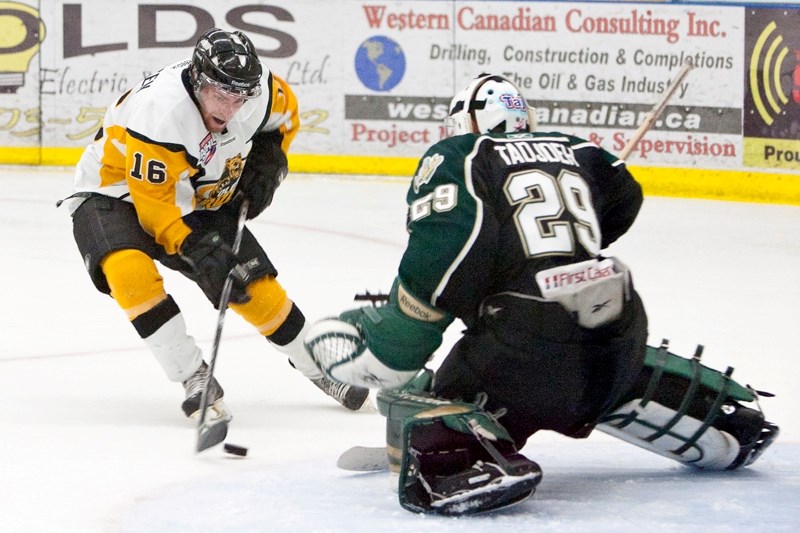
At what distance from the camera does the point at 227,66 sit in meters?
3.32

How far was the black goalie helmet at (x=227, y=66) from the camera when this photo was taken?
10.9ft

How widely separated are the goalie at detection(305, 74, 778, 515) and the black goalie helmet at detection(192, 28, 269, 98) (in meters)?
0.85

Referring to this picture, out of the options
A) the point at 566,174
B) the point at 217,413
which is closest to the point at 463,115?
the point at 566,174

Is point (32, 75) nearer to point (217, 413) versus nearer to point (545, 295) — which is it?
point (217, 413)

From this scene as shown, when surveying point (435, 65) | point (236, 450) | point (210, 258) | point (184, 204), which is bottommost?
point (236, 450)

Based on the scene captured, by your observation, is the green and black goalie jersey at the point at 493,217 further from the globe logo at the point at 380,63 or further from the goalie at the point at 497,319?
the globe logo at the point at 380,63

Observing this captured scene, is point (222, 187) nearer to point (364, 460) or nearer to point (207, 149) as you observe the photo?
point (207, 149)

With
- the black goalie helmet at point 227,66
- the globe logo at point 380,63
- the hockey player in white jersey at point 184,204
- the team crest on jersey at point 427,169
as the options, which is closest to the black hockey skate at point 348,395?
the hockey player in white jersey at point 184,204

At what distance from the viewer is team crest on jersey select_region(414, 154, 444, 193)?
249 cm

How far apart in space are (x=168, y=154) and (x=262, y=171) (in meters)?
0.49

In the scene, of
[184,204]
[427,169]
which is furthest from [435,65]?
[427,169]

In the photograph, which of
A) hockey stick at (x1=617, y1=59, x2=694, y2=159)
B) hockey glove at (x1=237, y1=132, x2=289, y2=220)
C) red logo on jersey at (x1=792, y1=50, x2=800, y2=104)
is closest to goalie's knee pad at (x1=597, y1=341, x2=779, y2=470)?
hockey glove at (x1=237, y1=132, x2=289, y2=220)

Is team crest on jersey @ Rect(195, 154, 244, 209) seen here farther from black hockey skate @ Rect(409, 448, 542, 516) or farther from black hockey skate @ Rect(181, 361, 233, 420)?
black hockey skate @ Rect(409, 448, 542, 516)

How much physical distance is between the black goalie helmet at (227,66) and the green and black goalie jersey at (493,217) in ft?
3.06
